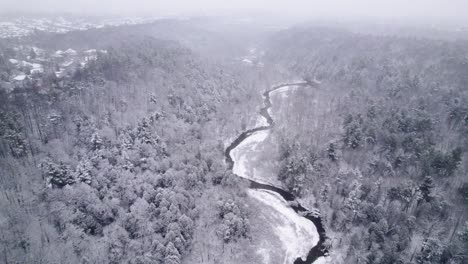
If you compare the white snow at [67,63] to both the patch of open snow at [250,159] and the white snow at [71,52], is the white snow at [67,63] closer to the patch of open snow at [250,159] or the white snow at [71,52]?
the white snow at [71,52]

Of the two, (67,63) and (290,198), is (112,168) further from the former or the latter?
(67,63)

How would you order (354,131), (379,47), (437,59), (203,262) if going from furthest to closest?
(379,47)
(437,59)
(354,131)
(203,262)

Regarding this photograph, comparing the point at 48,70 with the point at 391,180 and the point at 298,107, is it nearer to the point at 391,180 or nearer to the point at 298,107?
the point at 298,107

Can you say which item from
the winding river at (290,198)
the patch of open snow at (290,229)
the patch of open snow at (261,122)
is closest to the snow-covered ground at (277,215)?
the patch of open snow at (290,229)

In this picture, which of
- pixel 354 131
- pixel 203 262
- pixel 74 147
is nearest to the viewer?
pixel 203 262

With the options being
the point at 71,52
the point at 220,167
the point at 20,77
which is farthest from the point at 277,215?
the point at 71,52

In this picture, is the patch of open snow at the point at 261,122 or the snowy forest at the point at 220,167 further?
the patch of open snow at the point at 261,122

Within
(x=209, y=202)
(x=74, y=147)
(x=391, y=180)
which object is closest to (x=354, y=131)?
(x=391, y=180)
